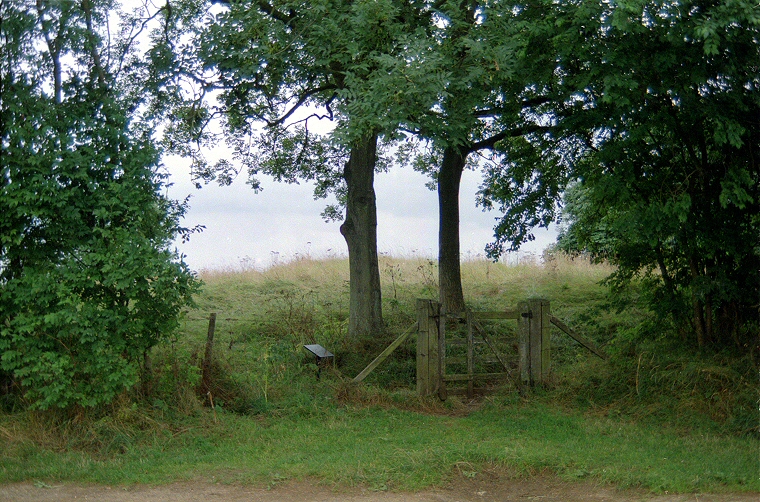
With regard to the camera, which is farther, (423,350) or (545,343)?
(545,343)

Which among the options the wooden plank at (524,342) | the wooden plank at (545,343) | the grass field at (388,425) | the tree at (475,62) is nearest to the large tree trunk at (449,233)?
the grass field at (388,425)

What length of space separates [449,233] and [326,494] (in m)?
10.5

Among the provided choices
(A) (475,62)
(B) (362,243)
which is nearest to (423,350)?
(B) (362,243)

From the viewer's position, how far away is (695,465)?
8.80 m

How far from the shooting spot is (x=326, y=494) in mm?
8039

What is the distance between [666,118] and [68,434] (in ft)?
31.9

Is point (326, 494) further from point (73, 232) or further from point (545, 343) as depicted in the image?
point (545, 343)

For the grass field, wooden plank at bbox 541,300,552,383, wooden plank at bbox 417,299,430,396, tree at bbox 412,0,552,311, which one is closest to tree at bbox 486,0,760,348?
tree at bbox 412,0,552,311

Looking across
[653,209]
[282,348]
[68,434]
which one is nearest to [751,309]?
[653,209]

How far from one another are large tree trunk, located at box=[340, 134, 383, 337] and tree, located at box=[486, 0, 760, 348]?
4493 mm

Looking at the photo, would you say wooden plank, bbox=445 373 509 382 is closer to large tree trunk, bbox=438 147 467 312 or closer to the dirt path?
large tree trunk, bbox=438 147 467 312

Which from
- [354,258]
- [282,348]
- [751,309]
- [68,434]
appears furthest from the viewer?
[354,258]

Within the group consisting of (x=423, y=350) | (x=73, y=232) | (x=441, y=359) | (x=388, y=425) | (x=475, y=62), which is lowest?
(x=388, y=425)

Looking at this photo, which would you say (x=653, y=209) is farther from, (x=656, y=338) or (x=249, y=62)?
(x=249, y=62)
